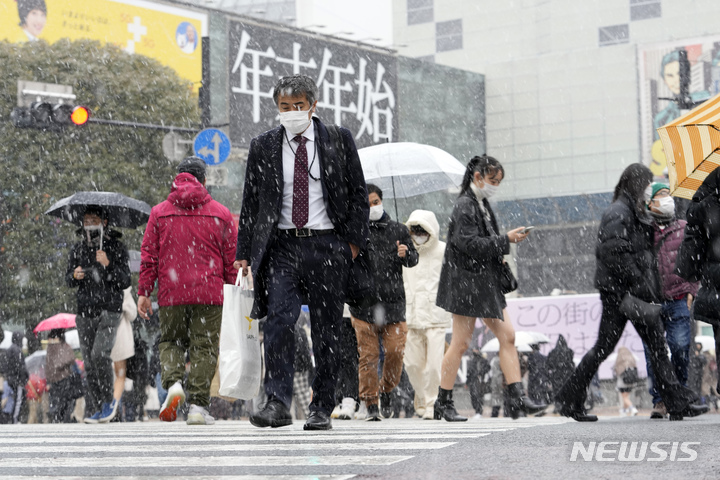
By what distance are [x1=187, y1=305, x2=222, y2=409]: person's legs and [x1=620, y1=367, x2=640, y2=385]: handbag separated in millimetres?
12794

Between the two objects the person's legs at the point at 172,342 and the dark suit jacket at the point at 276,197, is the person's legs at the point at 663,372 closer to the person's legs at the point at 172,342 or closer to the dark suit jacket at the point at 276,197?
the dark suit jacket at the point at 276,197

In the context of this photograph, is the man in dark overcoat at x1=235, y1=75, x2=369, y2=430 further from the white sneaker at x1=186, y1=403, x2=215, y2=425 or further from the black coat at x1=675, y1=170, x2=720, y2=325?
the black coat at x1=675, y1=170, x2=720, y2=325

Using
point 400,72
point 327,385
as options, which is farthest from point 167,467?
point 400,72

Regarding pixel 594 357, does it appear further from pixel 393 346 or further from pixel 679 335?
pixel 393 346

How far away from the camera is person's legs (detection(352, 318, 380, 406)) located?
8.70 m

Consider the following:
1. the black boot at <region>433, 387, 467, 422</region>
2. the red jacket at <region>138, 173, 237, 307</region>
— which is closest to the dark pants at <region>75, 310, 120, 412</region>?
the red jacket at <region>138, 173, 237, 307</region>

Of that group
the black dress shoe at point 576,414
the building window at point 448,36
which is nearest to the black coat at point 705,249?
the black dress shoe at point 576,414

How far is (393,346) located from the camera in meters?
8.79

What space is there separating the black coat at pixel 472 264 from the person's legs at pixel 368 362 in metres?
0.95

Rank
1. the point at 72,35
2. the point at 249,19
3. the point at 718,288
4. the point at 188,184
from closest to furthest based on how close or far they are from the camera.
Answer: the point at 718,288 < the point at 188,184 < the point at 72,35 < the point at 249,19

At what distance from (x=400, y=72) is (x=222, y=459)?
4539 centimetres

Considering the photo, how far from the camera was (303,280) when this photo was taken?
5941 mm

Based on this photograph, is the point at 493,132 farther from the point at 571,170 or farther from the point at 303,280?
the point at 303,280

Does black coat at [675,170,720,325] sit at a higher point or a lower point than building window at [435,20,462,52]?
lower
